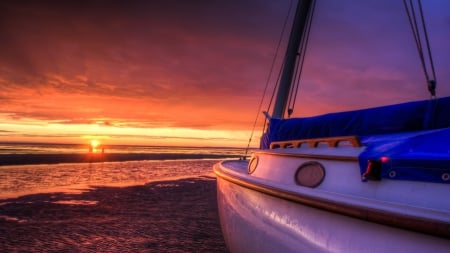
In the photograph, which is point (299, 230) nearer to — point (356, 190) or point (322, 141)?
point (356, 190)

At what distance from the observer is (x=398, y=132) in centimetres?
407

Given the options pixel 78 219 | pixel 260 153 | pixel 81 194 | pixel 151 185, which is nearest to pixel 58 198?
pixel 81 194

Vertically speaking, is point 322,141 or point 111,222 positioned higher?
point 322,141

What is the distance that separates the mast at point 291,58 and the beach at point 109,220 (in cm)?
314

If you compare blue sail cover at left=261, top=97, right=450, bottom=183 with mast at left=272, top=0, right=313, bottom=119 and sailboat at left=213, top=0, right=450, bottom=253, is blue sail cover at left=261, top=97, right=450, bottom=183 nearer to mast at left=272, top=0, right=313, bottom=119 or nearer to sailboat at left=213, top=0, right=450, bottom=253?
sailboat at left=213, top=0, right=450, bottom=253

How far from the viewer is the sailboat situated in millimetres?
2258

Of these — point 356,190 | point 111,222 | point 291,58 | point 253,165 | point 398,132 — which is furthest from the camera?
point 111,222

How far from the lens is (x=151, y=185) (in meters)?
16.2

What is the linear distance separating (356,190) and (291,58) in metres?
5.21

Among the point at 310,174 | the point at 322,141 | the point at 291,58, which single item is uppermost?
the point at 291,58

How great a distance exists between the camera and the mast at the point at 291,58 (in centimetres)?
772

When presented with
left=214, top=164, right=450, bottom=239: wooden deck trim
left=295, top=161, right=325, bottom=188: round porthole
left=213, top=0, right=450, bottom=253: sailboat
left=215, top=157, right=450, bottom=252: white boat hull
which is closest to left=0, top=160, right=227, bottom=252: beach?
left=215, top=157, right=450, bottom=252: white boat hull

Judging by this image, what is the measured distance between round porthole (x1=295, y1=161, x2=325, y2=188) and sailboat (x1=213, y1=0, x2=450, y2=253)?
1 centimetres

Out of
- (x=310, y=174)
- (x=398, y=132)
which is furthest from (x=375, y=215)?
(x=398, y=132)
